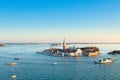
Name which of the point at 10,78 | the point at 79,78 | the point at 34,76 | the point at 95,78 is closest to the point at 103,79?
the point at 95,78

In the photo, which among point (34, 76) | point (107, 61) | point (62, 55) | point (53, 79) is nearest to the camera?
point (53, 79)

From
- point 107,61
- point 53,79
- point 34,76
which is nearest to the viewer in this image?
point 53,79

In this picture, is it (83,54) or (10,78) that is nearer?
(10,78)

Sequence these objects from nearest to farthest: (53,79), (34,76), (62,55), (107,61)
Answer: (53,79) < (34,76) < (107,61) < (62,55)

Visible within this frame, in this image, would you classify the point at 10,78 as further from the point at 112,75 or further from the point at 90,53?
the point at 90,53

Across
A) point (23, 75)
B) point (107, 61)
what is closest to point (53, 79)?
point (23, 75)

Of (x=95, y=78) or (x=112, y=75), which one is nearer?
(x=95, y=78)

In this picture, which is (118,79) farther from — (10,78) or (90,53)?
(90,53)

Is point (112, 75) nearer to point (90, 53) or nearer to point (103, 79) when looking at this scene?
point (103, 79)
